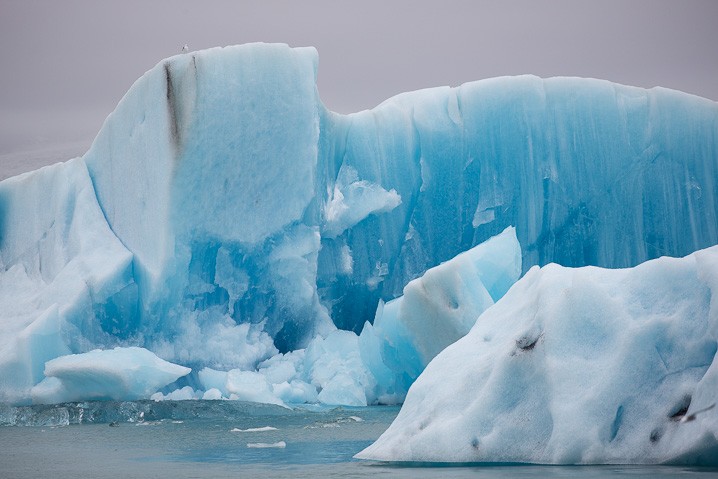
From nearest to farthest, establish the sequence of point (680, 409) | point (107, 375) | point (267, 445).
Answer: point (680, 409), point (267, 445), point (107, 375)

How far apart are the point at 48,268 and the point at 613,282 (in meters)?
9.13

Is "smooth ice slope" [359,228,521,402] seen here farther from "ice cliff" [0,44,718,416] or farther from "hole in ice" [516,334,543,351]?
"hole in ice" [516,334,543,351]

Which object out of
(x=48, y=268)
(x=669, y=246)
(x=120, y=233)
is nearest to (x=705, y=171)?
(x=669, y=246)

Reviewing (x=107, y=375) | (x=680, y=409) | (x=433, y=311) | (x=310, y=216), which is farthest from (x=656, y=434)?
(x=310, y=216)

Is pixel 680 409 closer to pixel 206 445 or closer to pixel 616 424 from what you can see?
pixel 616 424

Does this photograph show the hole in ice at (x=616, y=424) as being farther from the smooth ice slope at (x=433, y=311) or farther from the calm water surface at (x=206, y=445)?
the smooth ice slope at (x=433, y=311)

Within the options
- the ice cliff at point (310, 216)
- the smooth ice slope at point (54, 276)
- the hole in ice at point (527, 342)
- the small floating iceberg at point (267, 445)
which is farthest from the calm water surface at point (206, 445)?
the smooth ice slope at point (54, 276)

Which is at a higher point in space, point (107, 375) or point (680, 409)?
point (107, 375)

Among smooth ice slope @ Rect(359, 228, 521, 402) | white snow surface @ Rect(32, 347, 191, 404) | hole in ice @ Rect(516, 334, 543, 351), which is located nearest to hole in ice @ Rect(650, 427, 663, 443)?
hole in ice @ Rect(516, 334, 543, 351)

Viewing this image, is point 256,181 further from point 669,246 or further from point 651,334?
point 651,334

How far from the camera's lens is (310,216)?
13438 mm

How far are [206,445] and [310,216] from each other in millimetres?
5291

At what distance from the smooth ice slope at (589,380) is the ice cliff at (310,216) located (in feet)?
15.2

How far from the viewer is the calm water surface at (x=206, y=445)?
19.8 ft
